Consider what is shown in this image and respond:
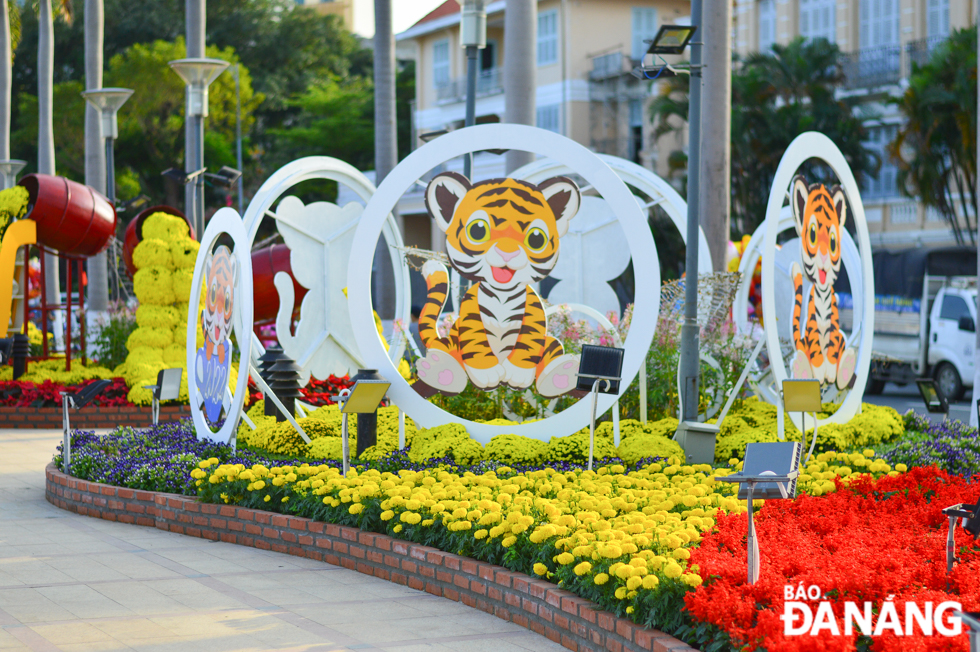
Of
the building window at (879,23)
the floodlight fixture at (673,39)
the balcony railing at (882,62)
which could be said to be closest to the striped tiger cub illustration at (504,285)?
the floodlight fixture at (673,39)

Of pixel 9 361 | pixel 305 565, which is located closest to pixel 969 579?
pixel 305 565

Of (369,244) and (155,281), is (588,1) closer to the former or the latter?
(155,281)

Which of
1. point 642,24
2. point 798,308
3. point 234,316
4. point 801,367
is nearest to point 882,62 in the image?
point 642,24

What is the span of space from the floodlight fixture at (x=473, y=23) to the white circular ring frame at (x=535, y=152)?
4.94 m

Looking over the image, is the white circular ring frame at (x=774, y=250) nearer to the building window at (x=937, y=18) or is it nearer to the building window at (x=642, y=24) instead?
the building window at (x=937, y=18)

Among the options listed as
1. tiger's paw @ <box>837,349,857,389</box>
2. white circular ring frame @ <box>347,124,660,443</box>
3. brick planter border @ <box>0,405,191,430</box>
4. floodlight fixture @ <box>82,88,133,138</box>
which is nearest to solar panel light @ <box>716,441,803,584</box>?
white circular ring frame @ <box>347,124,660,443</box>

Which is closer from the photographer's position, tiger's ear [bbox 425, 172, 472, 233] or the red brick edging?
the red brick edging

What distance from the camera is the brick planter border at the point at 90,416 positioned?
16266 mm

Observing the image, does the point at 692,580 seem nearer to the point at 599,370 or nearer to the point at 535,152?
the point at 599,370

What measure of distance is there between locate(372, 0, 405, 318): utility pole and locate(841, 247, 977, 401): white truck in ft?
28.9

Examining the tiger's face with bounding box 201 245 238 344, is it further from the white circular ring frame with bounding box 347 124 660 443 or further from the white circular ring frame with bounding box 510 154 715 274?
the white circular ring frame with bounding box 510 154 715 274

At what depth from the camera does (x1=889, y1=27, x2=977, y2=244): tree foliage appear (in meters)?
26.4

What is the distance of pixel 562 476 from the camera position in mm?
8641

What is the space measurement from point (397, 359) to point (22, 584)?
657 cm
